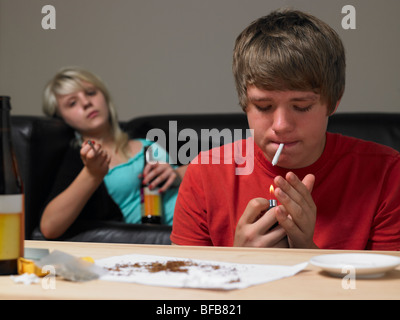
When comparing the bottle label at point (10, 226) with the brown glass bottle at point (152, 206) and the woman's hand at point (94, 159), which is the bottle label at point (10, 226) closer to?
the woman's hand at point (94, 159)

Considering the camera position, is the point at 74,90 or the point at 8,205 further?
the point at 74,90

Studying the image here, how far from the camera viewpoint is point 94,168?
193 cm

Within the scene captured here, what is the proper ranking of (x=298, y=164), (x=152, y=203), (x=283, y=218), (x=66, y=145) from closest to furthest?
(x=283, y=218), (x=298, y=164), (x=152, y=203), (x=66, y=145)

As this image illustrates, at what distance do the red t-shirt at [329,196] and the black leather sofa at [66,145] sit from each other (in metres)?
0.70

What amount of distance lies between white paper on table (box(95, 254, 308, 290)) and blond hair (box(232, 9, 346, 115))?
1.54ft

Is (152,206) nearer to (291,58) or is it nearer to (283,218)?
(291,58)

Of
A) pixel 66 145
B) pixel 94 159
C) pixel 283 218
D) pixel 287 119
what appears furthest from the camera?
pixel 66 145

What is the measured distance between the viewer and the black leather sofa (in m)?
1.89

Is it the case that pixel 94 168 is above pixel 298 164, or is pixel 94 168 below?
below

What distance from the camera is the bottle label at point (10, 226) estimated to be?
0.59 m

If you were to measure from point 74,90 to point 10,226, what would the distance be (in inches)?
68.3

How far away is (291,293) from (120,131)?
1872 millimetres

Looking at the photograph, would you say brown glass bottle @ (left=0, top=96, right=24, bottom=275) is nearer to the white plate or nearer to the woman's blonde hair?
the white plate

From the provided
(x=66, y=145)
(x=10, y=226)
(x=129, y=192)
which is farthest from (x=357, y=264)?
(x=66, y=145)
